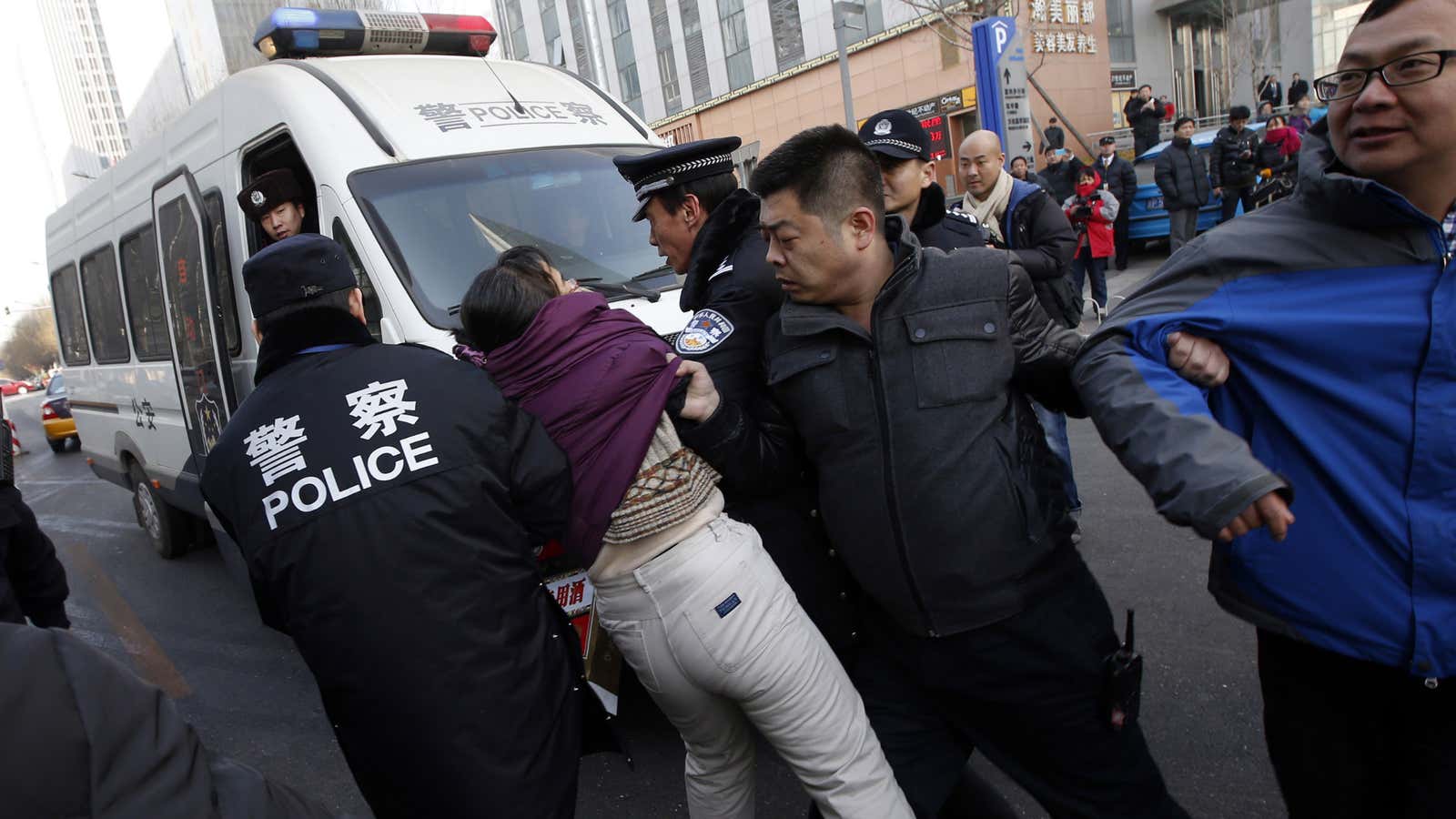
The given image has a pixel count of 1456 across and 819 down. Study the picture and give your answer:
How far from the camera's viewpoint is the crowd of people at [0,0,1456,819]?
137 centimetres

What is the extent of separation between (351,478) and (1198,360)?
5.02ft

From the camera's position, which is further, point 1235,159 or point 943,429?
point 1235,159

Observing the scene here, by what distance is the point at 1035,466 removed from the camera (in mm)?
1828

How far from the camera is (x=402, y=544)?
5.55 feet

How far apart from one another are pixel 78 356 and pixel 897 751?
8184 mm

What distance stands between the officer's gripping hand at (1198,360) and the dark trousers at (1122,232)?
435 inches

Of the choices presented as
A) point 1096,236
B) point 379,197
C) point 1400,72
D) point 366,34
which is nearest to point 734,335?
point 1400,72

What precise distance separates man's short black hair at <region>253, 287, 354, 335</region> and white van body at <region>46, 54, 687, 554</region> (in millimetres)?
1403

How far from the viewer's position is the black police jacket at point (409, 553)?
5.57 feet

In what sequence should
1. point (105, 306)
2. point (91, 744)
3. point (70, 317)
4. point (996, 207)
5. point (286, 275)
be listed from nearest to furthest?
point (91, 744) < point (286, 275) < point (996, 207) < point (105, 306) < point (70, 317)

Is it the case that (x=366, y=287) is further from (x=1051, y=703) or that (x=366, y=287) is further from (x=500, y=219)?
(x=1051, y=703)

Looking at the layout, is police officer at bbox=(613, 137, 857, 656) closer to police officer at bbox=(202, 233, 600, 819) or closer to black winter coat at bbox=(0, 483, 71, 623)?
police officer at bbox=(202, 233, 600, 819)

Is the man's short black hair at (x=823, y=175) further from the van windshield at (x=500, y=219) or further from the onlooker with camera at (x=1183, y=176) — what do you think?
the onlooker with camera at (x=1183, y=176)

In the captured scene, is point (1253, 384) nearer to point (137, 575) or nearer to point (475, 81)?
point (475, 81)
